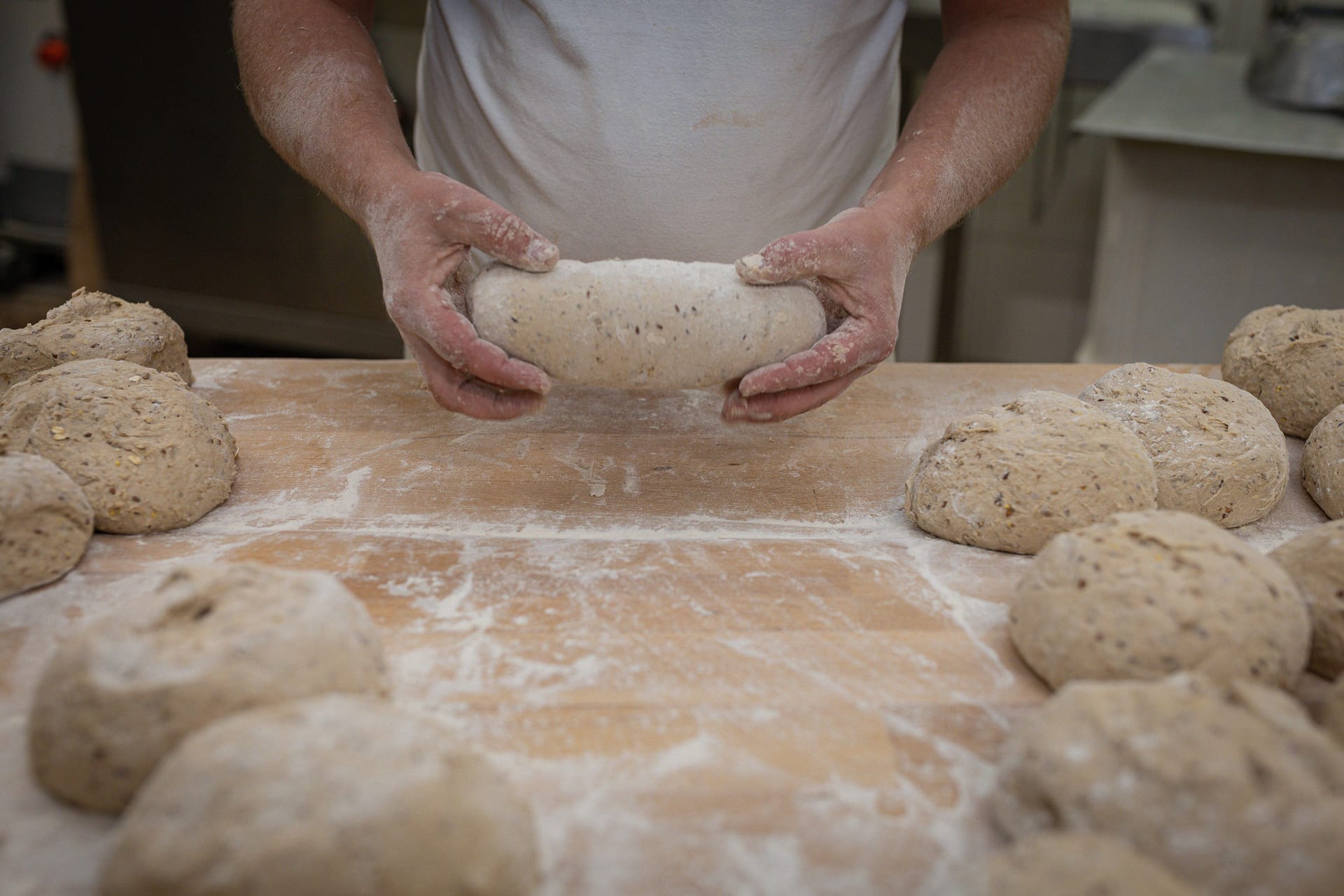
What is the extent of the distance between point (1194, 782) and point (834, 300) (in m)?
0.96

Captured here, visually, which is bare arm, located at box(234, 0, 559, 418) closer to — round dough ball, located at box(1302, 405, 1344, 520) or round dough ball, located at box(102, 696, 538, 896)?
round dough ball, located at box(102, 696, 538, 896)

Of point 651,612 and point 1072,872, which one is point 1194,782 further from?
point 651,612

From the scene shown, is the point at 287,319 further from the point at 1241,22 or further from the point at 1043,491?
the point at 1241,22

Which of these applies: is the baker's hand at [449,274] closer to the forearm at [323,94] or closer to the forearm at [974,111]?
the forearm at [323,94]

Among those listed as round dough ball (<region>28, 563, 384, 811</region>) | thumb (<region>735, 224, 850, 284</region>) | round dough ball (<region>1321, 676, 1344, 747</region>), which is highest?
thumb (<region>735, 224, 850, 284</region>)

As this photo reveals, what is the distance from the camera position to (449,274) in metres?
1.67

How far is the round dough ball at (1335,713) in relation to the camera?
114cm

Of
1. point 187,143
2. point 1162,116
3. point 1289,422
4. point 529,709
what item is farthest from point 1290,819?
point 187,143

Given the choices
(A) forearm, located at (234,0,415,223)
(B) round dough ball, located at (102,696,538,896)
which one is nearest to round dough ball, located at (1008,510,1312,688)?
(B) round dough ball, located at (102,696,538,896)

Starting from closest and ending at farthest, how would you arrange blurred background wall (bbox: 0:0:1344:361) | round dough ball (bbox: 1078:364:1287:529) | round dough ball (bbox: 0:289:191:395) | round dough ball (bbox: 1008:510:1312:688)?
round dough ball (bbox: 1008:510:1312:688), round dough ball (bbox: 1078:364:1287:529), round dough ball (bbox: 0:289:191:395), blurred background wall (bbox: 0:0:1344:361)

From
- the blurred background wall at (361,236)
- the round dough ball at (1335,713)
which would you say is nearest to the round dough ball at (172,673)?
the round dough ball at (1335,713)

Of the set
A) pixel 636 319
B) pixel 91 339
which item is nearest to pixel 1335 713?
pixel 636 319

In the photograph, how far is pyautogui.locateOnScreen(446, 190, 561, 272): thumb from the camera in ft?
5.20

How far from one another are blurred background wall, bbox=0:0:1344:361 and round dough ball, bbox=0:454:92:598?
2.82 meters
